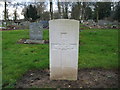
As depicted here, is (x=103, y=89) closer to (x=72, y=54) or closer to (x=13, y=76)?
(x=72, y=54)

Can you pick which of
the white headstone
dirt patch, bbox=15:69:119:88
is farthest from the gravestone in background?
the white headstone

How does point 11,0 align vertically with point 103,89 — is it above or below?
above

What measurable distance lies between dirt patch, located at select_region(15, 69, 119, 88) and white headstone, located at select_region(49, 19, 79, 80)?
0.21 meters

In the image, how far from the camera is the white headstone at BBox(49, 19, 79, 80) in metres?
3.46

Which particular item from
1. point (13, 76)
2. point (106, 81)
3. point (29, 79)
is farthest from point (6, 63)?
point (106, 81)

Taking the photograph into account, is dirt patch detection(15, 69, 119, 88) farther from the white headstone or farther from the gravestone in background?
the gravestone in background

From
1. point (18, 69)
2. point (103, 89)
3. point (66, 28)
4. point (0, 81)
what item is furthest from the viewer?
point (18, 69)

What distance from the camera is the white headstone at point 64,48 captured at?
346 cm

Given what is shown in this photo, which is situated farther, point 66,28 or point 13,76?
point 13,76

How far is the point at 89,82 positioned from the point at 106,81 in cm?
43

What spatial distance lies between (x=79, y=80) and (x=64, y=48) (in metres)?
0.87

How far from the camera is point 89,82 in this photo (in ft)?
11.6

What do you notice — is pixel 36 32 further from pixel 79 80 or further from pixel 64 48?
pixel 79 80

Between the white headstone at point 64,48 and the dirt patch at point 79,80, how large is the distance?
0.70 ft
